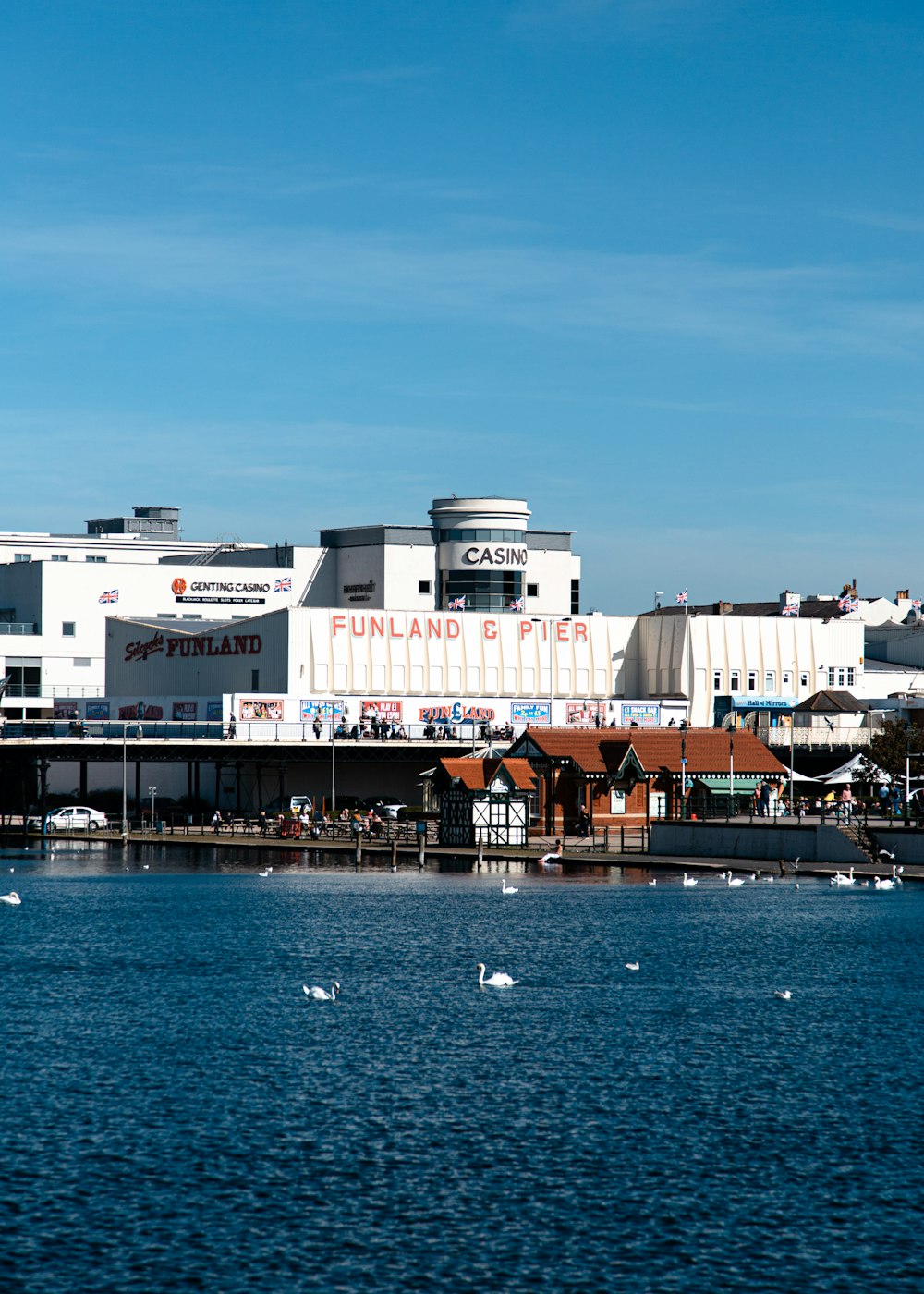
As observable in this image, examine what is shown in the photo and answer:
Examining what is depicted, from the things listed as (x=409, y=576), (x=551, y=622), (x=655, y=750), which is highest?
(x=409, y=576)

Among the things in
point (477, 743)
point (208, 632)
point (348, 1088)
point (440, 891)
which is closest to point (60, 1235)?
point (348, 1088)

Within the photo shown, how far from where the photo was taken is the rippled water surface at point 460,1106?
31562 millimetres

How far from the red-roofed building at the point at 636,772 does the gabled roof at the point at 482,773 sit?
8.29ft

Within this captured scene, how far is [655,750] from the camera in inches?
4528

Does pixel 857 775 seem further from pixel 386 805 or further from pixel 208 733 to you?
pixel 208 733

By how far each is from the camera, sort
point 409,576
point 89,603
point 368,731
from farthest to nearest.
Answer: point 409,576 < point 89,603 < point 368,731

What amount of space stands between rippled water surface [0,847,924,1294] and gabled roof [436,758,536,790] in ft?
109

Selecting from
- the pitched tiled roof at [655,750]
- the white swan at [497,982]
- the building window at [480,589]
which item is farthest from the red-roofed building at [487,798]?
the building window at [480,589]

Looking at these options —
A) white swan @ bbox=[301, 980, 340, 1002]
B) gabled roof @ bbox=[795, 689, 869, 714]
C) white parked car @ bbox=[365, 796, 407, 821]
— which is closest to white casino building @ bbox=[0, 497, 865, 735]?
gabled roof @ bbox=[795, 689, 869, 714]

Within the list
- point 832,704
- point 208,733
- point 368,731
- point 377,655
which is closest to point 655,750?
point 368,731

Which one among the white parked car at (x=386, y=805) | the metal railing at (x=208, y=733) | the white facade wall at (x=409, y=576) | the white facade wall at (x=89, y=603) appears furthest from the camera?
the white facade wall at (x=409, y=576)

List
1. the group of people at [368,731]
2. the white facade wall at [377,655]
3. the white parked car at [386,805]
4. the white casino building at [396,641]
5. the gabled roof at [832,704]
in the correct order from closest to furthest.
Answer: the white parked car at [386,805] → the group of people at [368,731] → the white facade wall at [377,655] → the white casino building at [396,641] → the gabled roof at [832,704]

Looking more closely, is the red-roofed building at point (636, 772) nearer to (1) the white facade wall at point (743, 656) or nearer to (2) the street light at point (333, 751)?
(2) the street light at point (333, 751)

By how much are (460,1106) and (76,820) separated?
93.5 meters
